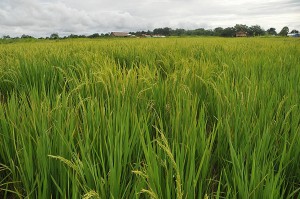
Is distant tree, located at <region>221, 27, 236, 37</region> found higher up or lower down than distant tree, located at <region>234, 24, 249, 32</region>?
lower down

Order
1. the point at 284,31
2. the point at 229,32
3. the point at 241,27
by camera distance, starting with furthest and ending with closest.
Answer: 1. the point at 284,31
2. the point at 241,27
3. the point at 229,32

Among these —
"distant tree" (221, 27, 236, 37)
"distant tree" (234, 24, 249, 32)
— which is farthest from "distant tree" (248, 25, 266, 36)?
"distant tree" (221, 27, 236, 37)

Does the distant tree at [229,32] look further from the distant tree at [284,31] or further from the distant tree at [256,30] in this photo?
the distant tree at [284,31]

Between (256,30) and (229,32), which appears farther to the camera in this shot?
(256,30)

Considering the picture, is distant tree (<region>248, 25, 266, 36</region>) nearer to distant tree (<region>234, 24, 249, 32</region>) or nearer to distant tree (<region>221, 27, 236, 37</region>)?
distant tree (<region>234, 24, 249, 32</region>)

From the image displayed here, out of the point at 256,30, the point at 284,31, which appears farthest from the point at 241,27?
the point at 284,31

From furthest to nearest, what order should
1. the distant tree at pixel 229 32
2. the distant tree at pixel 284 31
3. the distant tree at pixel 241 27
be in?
1. the distant tree at pixel 284 31
2. the distant tree at pixel 241 27
3. the distant tree at pixel 229 32

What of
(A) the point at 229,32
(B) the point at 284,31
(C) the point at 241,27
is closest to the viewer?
(A) the point at 229,32

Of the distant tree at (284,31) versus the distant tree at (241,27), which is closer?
the distant tree at (241,27)

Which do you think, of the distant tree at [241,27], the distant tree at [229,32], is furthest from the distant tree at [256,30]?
the distant tree at [229,32]

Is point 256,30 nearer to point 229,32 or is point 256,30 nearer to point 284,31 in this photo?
point 284,31

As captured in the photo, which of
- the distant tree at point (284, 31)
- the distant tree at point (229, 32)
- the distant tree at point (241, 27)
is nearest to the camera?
the distant tree at point (229, 32)

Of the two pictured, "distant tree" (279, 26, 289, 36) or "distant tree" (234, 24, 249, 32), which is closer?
"distant tree" (234, 24, 249, 32)

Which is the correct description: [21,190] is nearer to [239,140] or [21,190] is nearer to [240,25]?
[239,140]
